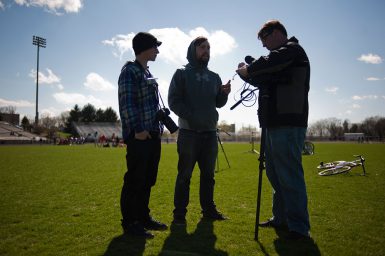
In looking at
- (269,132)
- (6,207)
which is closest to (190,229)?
(269,132)

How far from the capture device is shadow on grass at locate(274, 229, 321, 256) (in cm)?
334

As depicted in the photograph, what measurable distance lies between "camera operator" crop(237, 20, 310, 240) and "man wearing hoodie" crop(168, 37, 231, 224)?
1.16m

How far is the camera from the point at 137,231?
3986 millimetres

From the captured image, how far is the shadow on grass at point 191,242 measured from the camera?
3.38 m

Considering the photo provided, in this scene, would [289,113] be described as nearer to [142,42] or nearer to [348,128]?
[142,42]

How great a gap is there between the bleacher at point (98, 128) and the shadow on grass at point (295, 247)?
108297 mm

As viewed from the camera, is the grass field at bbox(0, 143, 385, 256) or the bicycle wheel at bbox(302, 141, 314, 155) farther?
the bicycle wheel at bbox(302, 141, 314, 155)

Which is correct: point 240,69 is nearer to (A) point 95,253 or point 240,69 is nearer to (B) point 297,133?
(B) point 297,133

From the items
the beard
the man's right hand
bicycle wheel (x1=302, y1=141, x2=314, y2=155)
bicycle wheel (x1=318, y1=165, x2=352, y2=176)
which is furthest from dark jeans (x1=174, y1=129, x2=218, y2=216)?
bicycle wheel (x1=302, y1=141, x2=314, y2=155)

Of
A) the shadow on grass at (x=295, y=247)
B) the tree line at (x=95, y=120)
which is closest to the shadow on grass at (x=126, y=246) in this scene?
the shadow on grass at (x=295, y=247)

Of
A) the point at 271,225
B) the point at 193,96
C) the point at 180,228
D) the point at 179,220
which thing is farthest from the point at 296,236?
the point at 193,96

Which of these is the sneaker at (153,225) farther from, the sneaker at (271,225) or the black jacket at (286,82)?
the black jacket at (286,82)

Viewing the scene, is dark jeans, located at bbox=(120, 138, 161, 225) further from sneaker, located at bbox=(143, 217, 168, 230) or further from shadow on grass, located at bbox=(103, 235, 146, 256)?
shadow on grass, located at bbox=(103, 235, 146, 256)

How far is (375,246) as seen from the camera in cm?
352
